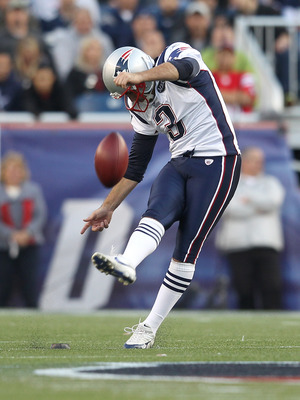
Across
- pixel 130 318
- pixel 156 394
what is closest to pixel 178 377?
pixel 156 394

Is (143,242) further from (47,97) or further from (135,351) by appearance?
(47,97)

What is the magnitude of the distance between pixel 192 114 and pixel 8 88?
19.3ft

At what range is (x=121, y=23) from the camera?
38.6 ft

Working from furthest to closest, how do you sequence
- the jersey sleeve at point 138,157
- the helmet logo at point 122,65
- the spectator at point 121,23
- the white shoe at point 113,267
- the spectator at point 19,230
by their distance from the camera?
the spectator at point 121,23, the spectator at point 19,230, the jersey sleeve at point 138,157, the helmet logo at point 122,65, the white shoe at point 113,267

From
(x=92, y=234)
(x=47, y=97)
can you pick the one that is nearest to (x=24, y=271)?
(x=92, y=234)

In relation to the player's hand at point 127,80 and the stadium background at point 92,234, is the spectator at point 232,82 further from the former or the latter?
the player's hand at point 127,80

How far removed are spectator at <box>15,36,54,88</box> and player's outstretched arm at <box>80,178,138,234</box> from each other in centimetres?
522

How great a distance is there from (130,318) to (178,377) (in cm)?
459

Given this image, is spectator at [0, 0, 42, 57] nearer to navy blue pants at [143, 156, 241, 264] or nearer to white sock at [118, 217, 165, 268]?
navy blue pants at [143, 156, 241, 264]

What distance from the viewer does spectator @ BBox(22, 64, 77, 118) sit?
425 inches

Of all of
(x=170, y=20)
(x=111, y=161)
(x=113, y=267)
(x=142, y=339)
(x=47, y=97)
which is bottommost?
(x=142, y=339)

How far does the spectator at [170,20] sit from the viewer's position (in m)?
11.5

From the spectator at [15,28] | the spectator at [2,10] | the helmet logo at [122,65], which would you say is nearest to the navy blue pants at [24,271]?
the spectator at [15,28]

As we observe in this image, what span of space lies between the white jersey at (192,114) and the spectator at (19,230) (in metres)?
4.76
